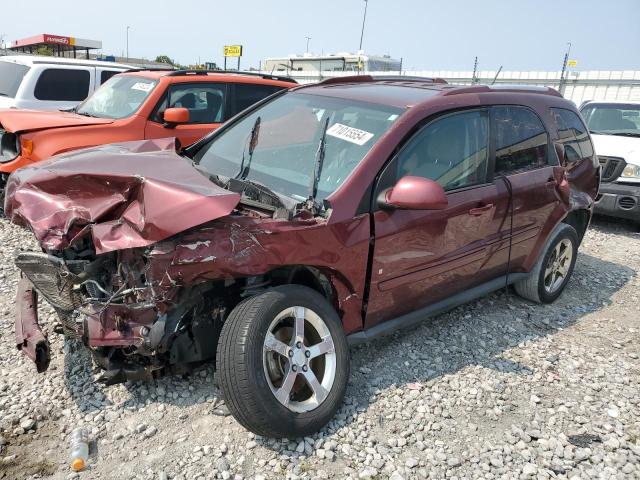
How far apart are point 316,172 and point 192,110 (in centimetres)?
422

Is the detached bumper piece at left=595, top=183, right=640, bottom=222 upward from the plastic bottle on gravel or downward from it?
upward

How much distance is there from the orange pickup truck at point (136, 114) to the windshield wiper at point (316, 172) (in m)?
3.39

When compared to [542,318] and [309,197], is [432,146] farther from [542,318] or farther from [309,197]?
[542,318]

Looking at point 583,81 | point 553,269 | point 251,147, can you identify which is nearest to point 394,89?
point 251,147

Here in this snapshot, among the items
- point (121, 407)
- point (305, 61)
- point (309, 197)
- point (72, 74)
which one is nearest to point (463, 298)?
point (309, 197)

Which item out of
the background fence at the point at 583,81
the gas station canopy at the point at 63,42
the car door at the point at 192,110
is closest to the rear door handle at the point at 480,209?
the car door at the point at 192,110

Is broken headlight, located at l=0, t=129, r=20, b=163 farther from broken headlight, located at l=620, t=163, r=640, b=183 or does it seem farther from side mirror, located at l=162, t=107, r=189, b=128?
broken headlight, located at l=620, t=163, r=640, b=183

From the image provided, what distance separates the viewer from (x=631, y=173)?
7410mm

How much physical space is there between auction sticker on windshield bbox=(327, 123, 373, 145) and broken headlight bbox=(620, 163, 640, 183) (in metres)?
5.84

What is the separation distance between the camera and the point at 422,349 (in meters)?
3.76

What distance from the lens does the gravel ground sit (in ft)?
8.56

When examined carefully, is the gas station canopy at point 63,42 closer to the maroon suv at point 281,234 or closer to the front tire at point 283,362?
the maroon suv at point 281,234

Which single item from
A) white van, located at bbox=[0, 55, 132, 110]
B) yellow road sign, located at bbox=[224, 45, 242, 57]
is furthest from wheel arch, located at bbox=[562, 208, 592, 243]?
yellow road sign, located at bbox=[224, 45, 242, 57]

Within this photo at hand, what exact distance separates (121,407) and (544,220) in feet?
11.5
